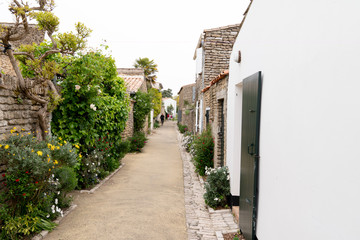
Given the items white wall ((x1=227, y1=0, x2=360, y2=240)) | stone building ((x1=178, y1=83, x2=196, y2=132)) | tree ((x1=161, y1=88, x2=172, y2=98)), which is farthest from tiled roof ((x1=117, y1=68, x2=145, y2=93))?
tree ((x1=161, y1=88, x2=172, y2=98))

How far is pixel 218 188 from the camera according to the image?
579 cm

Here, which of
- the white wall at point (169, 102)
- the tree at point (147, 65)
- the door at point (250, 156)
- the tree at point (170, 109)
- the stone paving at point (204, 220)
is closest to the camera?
the door at point (250, 156)

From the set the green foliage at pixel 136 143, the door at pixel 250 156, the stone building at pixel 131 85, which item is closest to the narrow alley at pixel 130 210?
the door at pixel 250 156

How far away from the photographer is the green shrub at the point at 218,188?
570cm

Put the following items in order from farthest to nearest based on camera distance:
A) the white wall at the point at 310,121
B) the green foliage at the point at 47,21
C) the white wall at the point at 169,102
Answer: the white wall at the point at 169,102, the green foliage at the point at 47,21, the white wall at the point at 310,121

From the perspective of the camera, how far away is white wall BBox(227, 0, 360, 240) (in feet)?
5.48

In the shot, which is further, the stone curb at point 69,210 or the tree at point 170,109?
the tree at point 170,109

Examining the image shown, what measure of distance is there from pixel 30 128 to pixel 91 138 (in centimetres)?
217

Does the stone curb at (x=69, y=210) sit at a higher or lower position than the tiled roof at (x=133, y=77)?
lower

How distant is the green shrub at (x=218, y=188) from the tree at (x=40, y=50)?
362 cm

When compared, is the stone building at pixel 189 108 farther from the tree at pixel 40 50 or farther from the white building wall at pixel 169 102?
the white building wall at pixel 169 102

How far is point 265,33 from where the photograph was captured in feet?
11.6

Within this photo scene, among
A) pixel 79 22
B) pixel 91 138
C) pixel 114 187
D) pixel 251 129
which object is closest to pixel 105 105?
pixel 91 138

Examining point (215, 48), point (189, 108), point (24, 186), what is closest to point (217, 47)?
point (215, 48)
